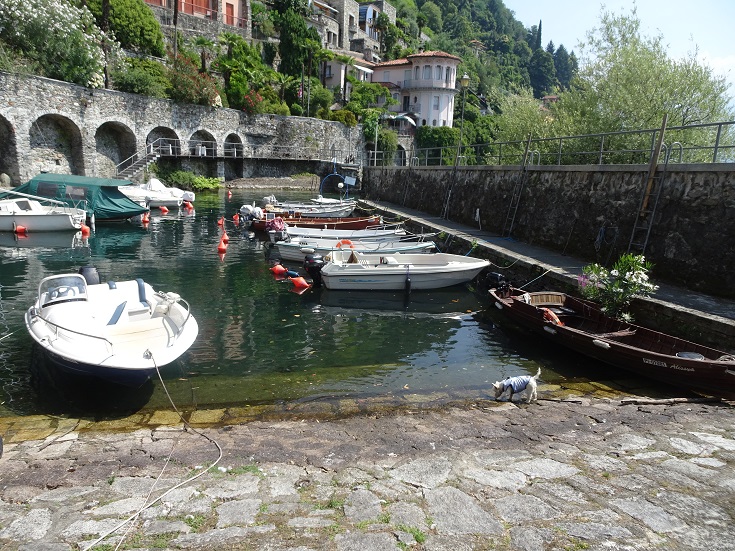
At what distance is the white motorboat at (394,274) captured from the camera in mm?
15172

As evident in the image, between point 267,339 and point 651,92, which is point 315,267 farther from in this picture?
point 651,92

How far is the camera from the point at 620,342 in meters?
9.73

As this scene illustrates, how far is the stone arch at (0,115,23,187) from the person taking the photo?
3116 cm

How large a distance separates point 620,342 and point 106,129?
40334 millimetres

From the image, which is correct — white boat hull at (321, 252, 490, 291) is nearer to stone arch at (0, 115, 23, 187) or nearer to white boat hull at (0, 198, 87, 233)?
white boat hull at (0, 198, 87, 233)

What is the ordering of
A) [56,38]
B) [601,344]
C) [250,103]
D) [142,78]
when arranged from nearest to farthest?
[601,344]
[56,38]
[142,78]
[250,103]

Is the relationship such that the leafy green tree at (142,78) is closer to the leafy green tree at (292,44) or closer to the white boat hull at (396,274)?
the leafy green tree at (292,44)

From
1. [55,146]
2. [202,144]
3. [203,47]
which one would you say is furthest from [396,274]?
[203,47]

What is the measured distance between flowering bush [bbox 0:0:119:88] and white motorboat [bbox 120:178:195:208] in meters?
9.71

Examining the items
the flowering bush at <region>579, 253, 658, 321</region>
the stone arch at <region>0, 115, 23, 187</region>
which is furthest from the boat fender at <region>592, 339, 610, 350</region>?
the stone arch at <region>0, 115, 23, 187</region>

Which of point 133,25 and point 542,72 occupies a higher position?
point 542,72

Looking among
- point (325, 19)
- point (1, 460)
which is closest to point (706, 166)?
point (1, 460)

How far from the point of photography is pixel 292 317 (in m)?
13.0

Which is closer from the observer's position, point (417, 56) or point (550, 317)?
point (550, 317)
